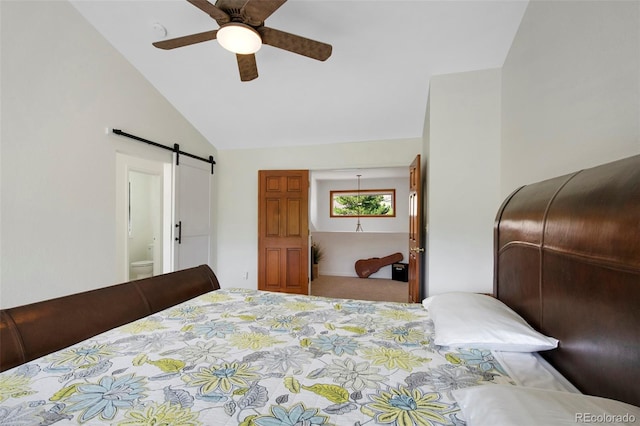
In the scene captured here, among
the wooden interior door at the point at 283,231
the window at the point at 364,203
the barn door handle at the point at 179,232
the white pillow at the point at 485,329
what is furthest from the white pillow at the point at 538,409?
the window at the point at 364,203

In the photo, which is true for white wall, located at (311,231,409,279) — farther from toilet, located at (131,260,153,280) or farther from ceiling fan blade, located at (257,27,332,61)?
ceiling fan blade, located at (257,27,332,61)

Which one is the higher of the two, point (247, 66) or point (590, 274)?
point (247, 66)

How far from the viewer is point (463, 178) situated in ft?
8.66

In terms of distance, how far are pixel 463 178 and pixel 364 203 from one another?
416 centimetres

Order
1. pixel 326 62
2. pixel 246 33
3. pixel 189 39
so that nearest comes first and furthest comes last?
pixel 246 33
pixel 189 39
pixel 326 62

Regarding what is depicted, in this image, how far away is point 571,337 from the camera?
952 millimetres

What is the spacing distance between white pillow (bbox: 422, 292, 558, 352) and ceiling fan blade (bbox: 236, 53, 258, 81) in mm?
2182

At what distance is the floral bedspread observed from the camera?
2.58 feet

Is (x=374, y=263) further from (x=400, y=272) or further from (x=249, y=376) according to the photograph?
(x=249, y=376)

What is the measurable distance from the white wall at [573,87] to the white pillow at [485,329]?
2.42 feet

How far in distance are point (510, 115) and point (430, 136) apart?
0.65 meters

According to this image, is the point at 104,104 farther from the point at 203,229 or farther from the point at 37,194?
the point at 203,229

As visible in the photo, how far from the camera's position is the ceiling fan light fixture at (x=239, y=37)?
1.75 metres

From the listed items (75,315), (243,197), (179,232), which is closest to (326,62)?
(243,197)
